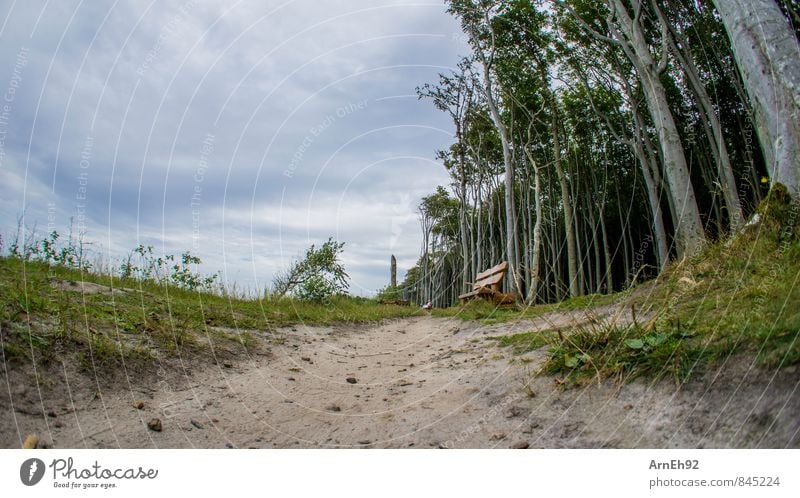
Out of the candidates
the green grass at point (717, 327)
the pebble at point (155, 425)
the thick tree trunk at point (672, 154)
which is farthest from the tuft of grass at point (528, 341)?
the thick tree trunk at point (672, 154)

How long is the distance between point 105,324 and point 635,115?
16177 millimetres

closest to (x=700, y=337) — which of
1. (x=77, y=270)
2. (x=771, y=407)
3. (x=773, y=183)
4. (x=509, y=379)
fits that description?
(x=771, y=407)

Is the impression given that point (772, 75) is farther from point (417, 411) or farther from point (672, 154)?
point (417, 411)

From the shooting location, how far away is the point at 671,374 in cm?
183

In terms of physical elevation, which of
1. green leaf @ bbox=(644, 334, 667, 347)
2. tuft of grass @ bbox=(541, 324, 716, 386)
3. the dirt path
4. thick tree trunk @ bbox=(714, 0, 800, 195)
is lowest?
the dirt path

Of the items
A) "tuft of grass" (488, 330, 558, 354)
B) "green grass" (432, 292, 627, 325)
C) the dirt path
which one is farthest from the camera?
"green grass" (432, 292, 627, 325)

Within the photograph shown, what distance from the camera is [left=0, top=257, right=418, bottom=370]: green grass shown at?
2.56 m

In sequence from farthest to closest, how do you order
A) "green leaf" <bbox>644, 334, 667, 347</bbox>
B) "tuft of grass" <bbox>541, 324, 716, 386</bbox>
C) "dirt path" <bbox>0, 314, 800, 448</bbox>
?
A: 1. "green leaf" <bbox>644, 334, 667, 347</bbox>
2. "tuft of grass" <bbox>541, 324, 716, 386</bbox>
3. "dirt path" <bbox>0, 314, 800, 448</bbox>

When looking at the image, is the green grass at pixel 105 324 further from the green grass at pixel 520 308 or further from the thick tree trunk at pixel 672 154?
the thick tree trunk at pixel 672 154

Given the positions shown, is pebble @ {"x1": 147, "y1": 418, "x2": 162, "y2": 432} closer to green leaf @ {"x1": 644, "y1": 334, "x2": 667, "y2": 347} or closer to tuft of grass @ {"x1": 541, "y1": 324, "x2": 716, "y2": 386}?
tuft of grass @ {"x1": 541, "y1": 324, "x2": 716, "y2": 386}

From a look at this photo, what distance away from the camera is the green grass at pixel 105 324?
8.40 feet

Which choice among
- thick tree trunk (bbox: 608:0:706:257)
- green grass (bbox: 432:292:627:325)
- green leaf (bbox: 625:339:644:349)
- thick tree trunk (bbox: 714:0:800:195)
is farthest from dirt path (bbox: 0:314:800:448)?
thick tree trunk (bbox: 608:0:706:257)

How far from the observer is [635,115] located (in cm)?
1381

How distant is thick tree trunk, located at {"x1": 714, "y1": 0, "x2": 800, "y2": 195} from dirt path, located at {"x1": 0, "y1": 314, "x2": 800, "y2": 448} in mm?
3025
